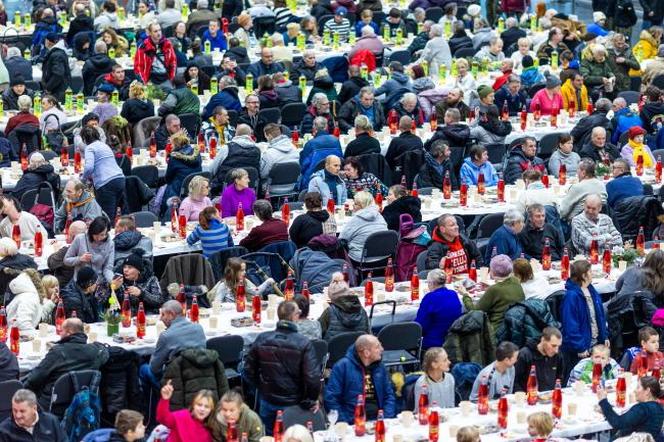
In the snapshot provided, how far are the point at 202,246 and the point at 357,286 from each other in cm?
162

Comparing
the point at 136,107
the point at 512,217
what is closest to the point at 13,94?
the point at 136,107

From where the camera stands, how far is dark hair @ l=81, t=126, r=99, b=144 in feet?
68.6

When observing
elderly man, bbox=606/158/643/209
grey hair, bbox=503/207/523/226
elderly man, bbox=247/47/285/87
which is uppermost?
grey hair, bbox=503/207/523/226

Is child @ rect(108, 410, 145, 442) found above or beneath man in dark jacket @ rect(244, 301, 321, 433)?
above

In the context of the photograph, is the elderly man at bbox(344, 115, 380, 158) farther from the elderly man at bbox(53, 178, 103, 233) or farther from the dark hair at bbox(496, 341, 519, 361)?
the dark hair at bbox(496, 341, 519, 361)

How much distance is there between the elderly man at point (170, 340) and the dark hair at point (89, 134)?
509 cm

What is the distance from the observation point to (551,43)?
91.4ft

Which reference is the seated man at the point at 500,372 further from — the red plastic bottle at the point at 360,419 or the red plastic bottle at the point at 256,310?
the red plastic bottle at the point at 256,310

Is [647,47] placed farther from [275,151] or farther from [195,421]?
[195,421]

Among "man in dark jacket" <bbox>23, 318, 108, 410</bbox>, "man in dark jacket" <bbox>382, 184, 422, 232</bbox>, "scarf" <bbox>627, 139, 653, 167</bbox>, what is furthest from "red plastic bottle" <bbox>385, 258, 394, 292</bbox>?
"scarf" <bbox>627, 139, 653, 167</bbox>

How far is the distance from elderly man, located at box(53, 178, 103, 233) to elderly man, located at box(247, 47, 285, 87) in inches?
277

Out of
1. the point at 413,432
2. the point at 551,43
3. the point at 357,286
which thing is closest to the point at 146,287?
the point at 357,286

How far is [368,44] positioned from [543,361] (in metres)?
12.4

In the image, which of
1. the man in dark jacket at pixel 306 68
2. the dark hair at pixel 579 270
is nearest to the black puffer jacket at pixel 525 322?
the dark hair at pixel 579 270
